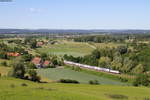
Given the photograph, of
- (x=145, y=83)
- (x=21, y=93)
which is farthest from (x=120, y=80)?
(x=21, y=93)

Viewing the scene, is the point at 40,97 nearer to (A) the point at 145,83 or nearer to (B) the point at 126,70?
(A) the point at 145,83

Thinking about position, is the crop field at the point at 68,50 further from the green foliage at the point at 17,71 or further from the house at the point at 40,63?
the green foliage at the point at 17,71

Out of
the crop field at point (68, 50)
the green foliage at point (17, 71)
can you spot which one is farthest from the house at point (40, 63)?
the crop field at point (68, 50)

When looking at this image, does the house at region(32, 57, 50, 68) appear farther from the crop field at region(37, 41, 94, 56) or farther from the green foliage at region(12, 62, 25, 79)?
the crop field at region(37, 41, 94, 56)

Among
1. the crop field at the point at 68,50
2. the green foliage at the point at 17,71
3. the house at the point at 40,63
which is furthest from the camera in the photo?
the crop field at the point at 68,50

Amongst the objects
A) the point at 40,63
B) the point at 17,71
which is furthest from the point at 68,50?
the point at 17,71

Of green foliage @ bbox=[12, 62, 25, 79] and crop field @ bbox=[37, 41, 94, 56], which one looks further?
crop field @ bbox=[37, 41, 94, 56]

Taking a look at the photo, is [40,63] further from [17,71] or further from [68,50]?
[68,50]

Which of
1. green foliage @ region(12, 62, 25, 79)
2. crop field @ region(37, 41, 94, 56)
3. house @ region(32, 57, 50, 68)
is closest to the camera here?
green foliage @ region(12, 62, 25, 79)

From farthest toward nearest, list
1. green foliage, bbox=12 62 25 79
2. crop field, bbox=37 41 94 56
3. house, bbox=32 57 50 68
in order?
crop field, bbox=37 41 94 56 < house, bbox=32 57 50 68 < green foliage, bbox=12 62 25 79

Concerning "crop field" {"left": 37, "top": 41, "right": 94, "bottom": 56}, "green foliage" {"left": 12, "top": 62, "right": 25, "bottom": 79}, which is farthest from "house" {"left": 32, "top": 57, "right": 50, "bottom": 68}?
"crop field" {"left": 37, "top": 41, "right": 94, "bottom": 56}

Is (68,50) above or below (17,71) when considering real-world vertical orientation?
below

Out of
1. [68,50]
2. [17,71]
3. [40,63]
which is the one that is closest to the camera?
[17,71]
